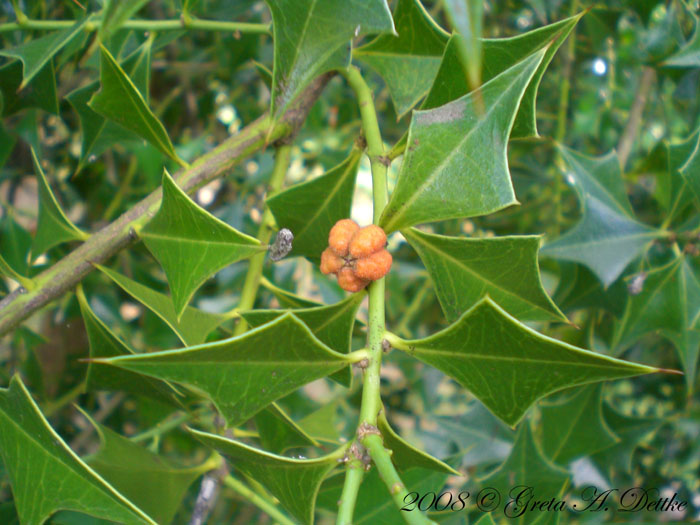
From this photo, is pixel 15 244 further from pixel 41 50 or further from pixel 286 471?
pixel 286 471

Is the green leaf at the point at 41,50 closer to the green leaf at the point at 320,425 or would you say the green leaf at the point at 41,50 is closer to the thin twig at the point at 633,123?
the green leaf at the point at 320,425

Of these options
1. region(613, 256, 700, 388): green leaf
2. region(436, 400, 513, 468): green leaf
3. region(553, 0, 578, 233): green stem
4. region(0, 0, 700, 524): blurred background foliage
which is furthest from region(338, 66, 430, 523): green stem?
region(553, 0, 578, 233): green stem

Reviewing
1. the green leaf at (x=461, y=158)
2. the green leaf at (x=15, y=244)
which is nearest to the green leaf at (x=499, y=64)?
the green leaf at (x=461, y=158)

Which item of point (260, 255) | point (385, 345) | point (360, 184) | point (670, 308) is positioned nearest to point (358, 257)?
point (385, 345)

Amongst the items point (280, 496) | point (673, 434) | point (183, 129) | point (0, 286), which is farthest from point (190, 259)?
point (673, 434)

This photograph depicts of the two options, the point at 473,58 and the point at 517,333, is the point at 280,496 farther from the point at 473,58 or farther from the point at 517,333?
the point at 473,58
